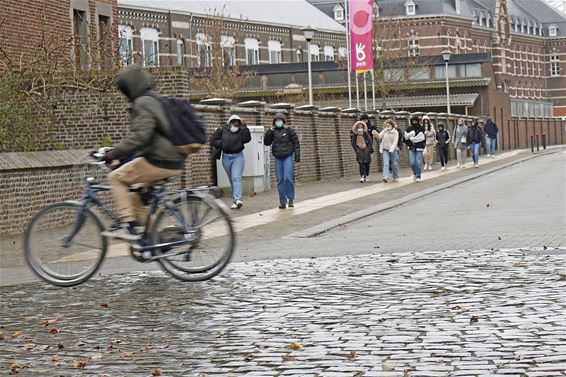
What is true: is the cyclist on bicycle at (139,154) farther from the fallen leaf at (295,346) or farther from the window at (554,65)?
the window at (554,65)

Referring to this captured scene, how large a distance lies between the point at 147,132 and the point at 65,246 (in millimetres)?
1350

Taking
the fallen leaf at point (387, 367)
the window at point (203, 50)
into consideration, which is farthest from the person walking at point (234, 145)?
the window at point (203, 50)

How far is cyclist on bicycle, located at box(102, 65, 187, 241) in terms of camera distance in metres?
10.8

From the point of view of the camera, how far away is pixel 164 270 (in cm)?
1119

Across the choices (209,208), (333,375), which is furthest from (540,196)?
(333,375)

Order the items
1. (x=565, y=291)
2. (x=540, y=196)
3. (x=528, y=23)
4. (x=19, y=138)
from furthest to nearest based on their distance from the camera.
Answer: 1. (x=528, y=23)
2. (x=540, y=196)
3. (x=19, y=138)
4. (x=565, y=291)

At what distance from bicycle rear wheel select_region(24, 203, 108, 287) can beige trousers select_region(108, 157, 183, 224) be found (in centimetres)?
30

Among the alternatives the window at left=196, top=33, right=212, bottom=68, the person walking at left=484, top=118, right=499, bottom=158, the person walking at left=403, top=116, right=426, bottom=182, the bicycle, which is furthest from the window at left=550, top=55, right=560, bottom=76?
the bicycle

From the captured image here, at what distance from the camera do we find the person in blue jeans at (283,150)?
848 inches

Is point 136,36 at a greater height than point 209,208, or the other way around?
point 136,36

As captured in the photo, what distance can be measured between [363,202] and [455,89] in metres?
57.5

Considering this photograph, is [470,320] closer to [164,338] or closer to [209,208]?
[164,338]

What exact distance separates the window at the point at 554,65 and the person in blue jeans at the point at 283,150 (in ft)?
374

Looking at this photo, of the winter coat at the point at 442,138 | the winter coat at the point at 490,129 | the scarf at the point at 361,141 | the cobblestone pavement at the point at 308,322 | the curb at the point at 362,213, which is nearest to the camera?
the cobblestone pavement at the point at 308,322
